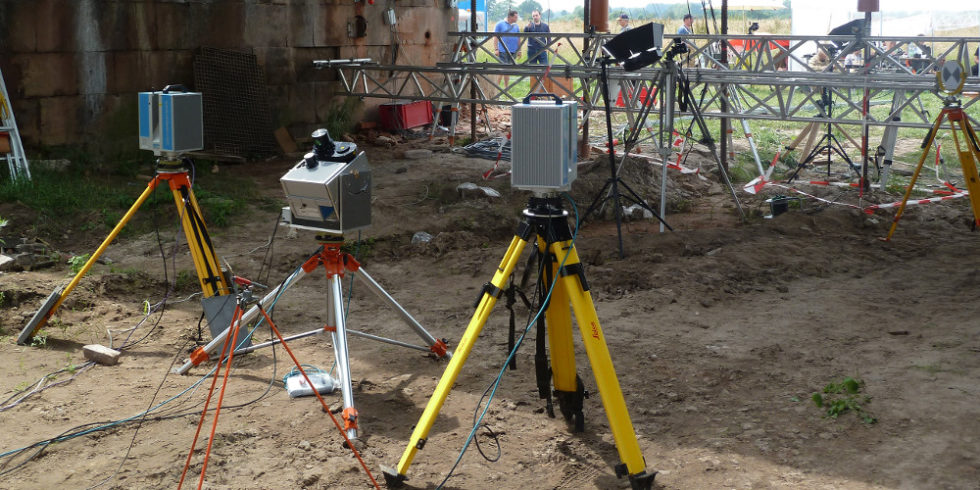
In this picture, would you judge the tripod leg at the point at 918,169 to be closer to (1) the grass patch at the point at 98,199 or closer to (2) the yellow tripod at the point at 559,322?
(2) the yellow tripod at the point at 559,322

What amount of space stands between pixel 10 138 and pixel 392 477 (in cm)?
737

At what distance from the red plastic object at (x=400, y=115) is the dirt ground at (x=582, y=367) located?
5.10 m

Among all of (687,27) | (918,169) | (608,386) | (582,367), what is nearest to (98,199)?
Result: (582,367)

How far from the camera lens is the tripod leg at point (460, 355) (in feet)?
12.5

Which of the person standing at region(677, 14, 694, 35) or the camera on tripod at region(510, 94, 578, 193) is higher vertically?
the person standing at region(677, 14, 694, 35)

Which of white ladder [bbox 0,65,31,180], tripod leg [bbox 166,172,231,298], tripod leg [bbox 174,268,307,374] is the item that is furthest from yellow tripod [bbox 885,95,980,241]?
white ladder [bbox 0,65,31,180]

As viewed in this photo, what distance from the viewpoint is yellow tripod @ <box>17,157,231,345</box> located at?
18.6 feet

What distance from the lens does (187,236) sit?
18.9 feet

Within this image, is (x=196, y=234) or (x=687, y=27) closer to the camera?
(x=196, y=234)

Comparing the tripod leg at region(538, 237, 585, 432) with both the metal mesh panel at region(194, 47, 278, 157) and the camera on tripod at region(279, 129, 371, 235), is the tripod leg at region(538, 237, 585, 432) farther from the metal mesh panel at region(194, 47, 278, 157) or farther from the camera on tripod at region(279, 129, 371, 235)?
the metal mesh panel at region(194, 47, 278, 157)

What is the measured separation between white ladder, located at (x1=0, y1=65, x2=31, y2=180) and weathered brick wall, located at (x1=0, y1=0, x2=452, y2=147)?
1.06ft

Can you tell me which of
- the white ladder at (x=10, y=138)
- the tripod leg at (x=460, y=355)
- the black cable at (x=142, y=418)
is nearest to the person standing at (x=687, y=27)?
the white ladder at (x=10, y=138)

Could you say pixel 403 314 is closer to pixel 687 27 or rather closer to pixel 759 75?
pixel 759 75

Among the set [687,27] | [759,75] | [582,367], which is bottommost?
[582,367]
